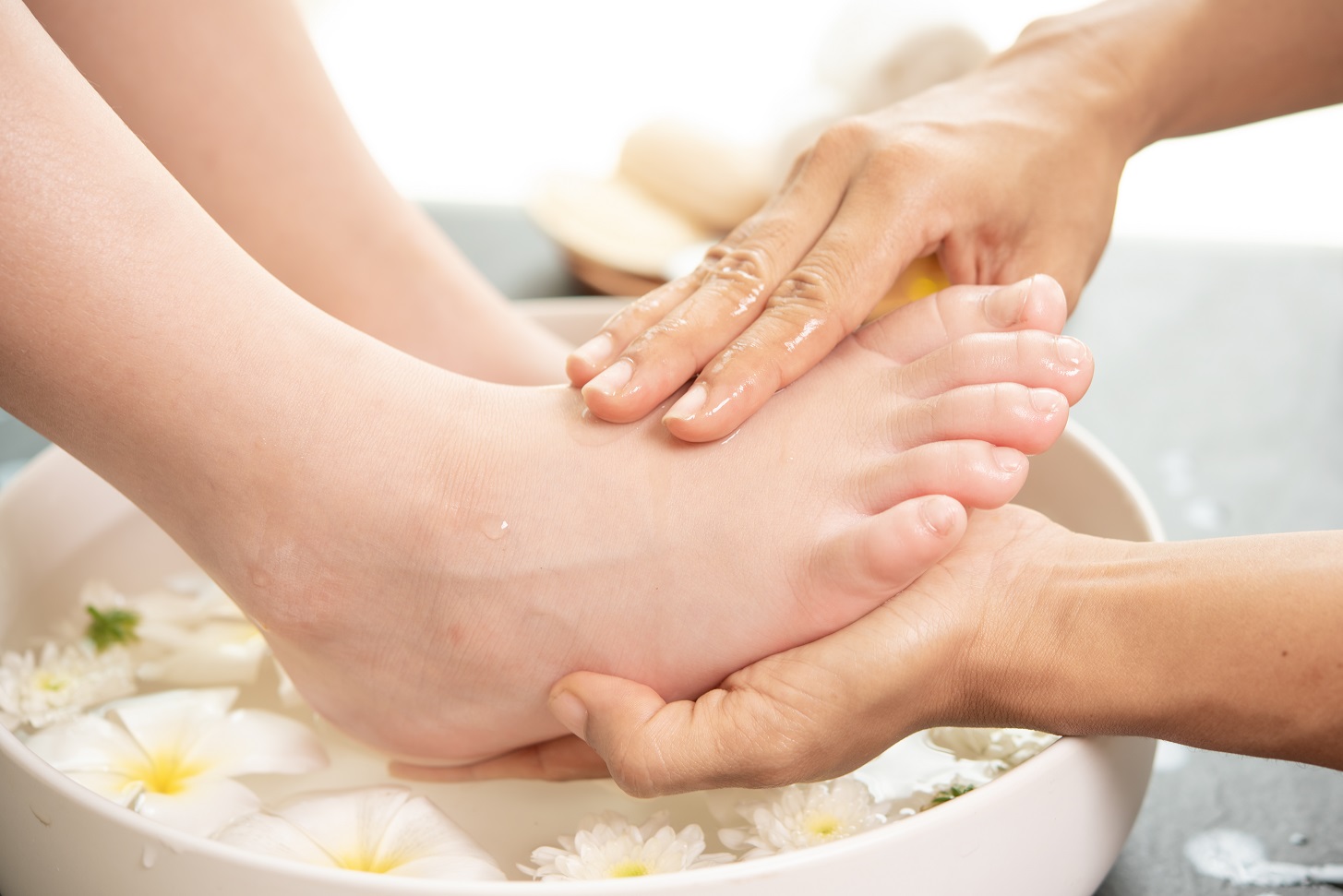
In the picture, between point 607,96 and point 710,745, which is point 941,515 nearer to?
point 710,745

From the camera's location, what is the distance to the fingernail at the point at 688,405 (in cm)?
61

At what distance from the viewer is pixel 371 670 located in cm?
64

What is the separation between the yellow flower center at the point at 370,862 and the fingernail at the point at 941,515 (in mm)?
304

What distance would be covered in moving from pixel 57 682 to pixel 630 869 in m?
0.37

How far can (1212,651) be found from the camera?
1.62 feet

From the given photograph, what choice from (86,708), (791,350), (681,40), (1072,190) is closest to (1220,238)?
(1072,190)

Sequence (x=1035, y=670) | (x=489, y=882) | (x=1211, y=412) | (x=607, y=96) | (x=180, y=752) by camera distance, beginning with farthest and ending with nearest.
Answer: (x=607, y=96), (x=1211, y=412), (x=180, y=752), (x=1035, y=670), (x=489, y=882)

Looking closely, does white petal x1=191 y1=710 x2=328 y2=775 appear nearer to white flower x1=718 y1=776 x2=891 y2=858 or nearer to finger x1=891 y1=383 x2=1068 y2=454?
white flower x1=718 y1=776 x2=891 y2=858

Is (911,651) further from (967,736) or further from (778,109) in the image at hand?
(778,109)

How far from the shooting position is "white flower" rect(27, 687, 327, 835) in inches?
23.7

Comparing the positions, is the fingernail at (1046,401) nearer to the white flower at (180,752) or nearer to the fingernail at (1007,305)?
the fingernail at (1007,305)

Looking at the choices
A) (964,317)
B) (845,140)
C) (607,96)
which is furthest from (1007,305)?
(607,96)

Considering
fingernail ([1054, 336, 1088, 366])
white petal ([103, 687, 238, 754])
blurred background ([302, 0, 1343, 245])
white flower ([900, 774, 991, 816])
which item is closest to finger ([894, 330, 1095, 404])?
fingernail ([1054, 336, 1088, 366])

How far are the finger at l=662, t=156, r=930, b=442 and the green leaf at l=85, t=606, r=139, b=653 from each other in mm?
387
